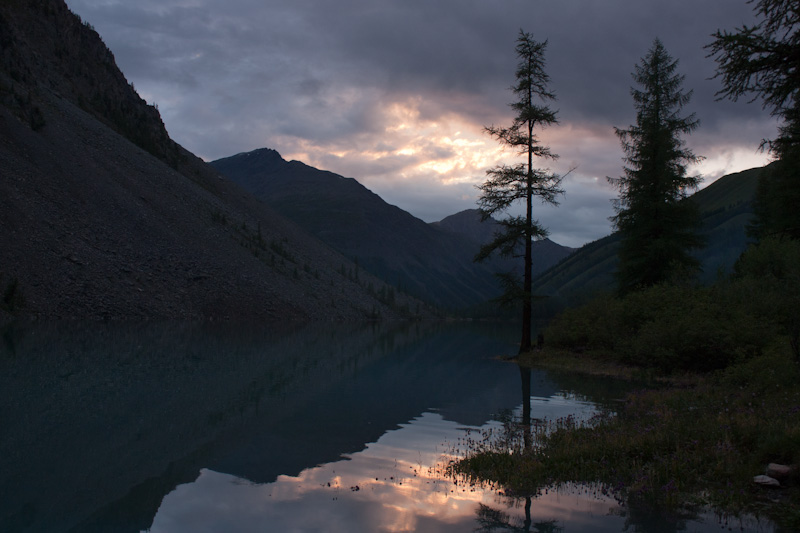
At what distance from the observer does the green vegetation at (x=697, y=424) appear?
8.23 metres

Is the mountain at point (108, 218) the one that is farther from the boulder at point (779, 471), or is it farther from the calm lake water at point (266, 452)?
the boulder at point (779, 471)

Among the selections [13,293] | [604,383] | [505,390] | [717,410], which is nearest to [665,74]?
[604,383]

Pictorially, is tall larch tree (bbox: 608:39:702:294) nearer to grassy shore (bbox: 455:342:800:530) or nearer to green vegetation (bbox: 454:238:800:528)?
green vegetation (bbox: 454:238:800:528)

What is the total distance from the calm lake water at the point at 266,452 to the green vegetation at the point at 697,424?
0.66m

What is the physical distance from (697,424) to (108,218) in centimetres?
8819

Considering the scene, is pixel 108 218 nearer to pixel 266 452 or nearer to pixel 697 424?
pixel 266 452

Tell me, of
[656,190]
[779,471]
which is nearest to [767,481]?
[779,471]

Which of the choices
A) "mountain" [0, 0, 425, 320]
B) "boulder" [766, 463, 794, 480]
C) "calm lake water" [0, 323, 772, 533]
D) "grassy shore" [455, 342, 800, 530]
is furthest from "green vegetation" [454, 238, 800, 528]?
"mountain" [0, 0, 425, 320]

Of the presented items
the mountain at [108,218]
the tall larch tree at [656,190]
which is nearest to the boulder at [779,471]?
the tall larch tree at [656,190]

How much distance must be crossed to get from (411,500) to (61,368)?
62.5 ft

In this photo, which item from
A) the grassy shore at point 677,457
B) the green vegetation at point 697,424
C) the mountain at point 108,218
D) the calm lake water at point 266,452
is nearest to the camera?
the calm lake water at point 266,452

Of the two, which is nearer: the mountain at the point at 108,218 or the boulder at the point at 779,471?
the boulder at the point at 779,471

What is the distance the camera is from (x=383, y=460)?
10430 mm

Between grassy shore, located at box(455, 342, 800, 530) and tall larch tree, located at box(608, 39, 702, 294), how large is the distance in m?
23.3
